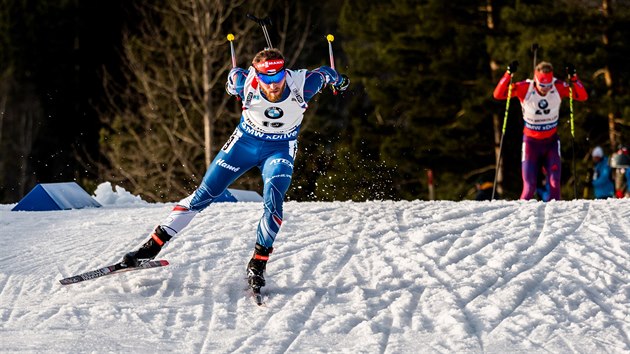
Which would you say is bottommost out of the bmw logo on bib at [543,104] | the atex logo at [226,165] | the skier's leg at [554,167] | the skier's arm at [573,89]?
the skier's leg at [554,167]

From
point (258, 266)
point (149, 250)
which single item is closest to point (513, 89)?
point (258, 266)

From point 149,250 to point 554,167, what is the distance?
18.4 feet

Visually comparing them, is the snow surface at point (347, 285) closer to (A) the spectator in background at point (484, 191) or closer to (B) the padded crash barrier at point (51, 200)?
(B) the padded crash barrier at point (51, 200)

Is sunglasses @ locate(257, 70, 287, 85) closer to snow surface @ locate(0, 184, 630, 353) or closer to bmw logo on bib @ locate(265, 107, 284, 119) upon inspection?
bmw logo on bib @ locate(265, 107, 284, 119)

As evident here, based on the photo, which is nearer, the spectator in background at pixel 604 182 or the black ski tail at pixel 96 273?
the black ski tail at pixel 96 273

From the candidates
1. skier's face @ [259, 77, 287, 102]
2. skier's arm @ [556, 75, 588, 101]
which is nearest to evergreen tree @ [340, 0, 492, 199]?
skier's arm @ [556, 75, 588, 101]

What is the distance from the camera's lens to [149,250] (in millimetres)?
7148

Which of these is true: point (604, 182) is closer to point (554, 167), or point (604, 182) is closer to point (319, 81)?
point (554, 167)

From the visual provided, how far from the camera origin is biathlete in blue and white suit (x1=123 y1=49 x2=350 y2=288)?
6984 millimetres

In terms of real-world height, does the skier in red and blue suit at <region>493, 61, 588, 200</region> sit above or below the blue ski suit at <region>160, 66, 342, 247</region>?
below

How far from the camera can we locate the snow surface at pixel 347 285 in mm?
5988

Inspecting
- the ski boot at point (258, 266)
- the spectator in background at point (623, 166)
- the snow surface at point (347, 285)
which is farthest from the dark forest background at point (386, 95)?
the ski boot at point (258, 266)

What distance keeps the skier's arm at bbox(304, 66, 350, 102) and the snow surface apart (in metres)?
1.32

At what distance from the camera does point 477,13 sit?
25.9 m
